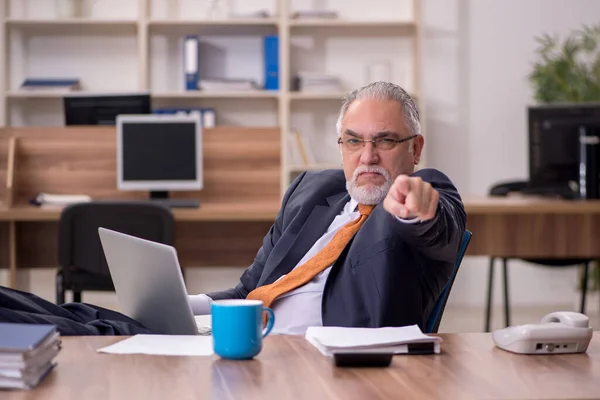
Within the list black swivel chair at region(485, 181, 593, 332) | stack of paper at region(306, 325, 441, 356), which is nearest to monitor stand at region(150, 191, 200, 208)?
black swivel chair at region(485, 181, 593, 332)

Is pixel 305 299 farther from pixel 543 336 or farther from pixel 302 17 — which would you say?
pixel 302 17

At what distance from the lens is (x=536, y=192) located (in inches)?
174

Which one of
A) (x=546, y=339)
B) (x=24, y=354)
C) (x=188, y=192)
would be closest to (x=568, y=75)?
(x=188, y=192)

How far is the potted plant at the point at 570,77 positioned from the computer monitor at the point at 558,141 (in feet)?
4.21

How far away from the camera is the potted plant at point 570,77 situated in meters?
5.48

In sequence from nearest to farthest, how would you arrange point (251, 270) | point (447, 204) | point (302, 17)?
point (447, 204) → point (251, 270) → point (302, 17)

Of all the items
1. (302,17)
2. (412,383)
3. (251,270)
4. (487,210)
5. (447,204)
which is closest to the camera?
(412,383)

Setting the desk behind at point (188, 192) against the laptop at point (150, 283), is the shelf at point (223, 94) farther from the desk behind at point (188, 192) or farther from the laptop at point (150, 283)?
the laptop at point (150, 283)

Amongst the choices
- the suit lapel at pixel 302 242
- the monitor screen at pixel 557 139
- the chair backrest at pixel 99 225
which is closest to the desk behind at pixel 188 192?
the chair backrest at pixel 99 225

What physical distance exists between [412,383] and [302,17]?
185 inches

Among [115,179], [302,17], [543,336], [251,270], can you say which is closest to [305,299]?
[251,270]

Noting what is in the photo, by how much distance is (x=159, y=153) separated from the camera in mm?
4203

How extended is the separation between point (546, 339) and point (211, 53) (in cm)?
480

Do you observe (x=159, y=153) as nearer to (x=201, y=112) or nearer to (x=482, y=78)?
(x=201, y=112)
